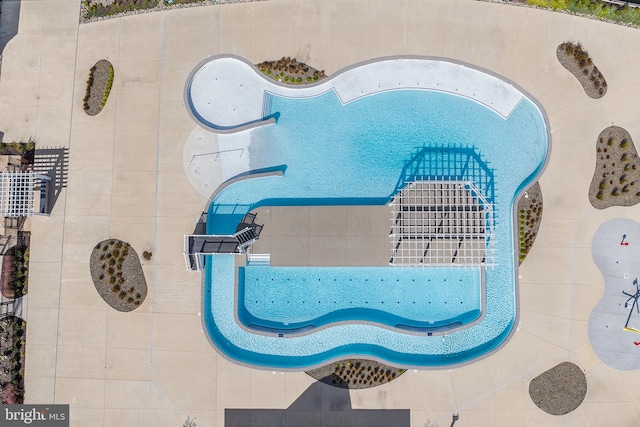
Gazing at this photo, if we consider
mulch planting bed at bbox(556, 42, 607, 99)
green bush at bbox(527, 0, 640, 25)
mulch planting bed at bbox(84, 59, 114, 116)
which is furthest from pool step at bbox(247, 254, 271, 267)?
green bush at bbox(527, 0, 640, 25)

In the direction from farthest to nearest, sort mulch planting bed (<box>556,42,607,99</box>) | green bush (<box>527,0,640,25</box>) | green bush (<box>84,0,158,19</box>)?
green bush (<box>84,0,158,19</box>)
green bush (<box>527,0,640,25</box>)
mulch planting bed (<box>556,42,607,99</box>)

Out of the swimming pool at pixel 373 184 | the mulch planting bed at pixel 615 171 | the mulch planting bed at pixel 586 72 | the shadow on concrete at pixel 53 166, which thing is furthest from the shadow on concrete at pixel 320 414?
the mulch planting bed at pixel 586 72

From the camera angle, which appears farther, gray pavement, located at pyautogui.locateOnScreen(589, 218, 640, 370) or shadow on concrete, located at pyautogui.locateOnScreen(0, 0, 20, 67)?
shadow on concrete, located at pyautogui.locateOnScreen(0, 0, 20, 67)

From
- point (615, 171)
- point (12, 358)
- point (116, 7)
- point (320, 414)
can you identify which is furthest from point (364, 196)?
point (12, 358)

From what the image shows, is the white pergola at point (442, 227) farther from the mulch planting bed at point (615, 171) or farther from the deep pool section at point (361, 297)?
the mulch planting bed at point (615, 171)

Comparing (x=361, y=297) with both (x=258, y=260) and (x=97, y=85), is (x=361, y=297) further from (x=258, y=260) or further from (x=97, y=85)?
(x=97, y=85)

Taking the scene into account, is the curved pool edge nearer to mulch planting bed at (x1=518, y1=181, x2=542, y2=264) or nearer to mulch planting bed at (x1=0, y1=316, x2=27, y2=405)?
mulch planting bed at (x1=518, y1=181, x2=542, y2=264)

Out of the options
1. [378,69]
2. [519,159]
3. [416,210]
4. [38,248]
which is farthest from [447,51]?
[38,248]

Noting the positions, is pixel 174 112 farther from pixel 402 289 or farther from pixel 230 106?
pixel 402 289
